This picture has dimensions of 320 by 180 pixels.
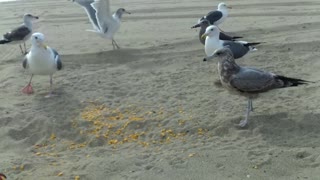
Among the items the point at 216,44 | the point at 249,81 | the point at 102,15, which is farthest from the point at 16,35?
the point at 249,81

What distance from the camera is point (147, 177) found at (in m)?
4.73

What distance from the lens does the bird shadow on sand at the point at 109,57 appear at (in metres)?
9.04

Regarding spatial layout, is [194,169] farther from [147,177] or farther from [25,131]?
[25,131]

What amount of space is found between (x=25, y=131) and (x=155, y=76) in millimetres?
2513

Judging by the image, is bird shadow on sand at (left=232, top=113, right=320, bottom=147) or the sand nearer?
the sand

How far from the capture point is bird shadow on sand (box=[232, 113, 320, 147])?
5297 millimetres

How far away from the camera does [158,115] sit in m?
6.19

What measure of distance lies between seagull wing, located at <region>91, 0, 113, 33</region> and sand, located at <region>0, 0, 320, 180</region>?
1.39 feet

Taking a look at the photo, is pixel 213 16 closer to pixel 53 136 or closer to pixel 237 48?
pixel 237 48

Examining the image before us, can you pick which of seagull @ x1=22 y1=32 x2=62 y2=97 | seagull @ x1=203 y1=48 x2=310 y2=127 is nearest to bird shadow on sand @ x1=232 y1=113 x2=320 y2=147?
seagull @ x1=203 y1=48 x2=310 y2=127

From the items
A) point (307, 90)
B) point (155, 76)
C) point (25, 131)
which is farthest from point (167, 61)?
point (25, 131)

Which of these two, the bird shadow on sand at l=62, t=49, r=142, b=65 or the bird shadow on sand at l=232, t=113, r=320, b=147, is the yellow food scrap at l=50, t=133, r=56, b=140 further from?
the bird shadow on sand at l=62, t=49, r=142, b=65

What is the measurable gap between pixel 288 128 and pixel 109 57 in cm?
452

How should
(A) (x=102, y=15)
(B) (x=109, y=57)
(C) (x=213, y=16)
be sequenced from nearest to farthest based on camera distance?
(B) (x=109, y=57)
(A) (x=102, y=15)
(C) (x=213, y=16)
